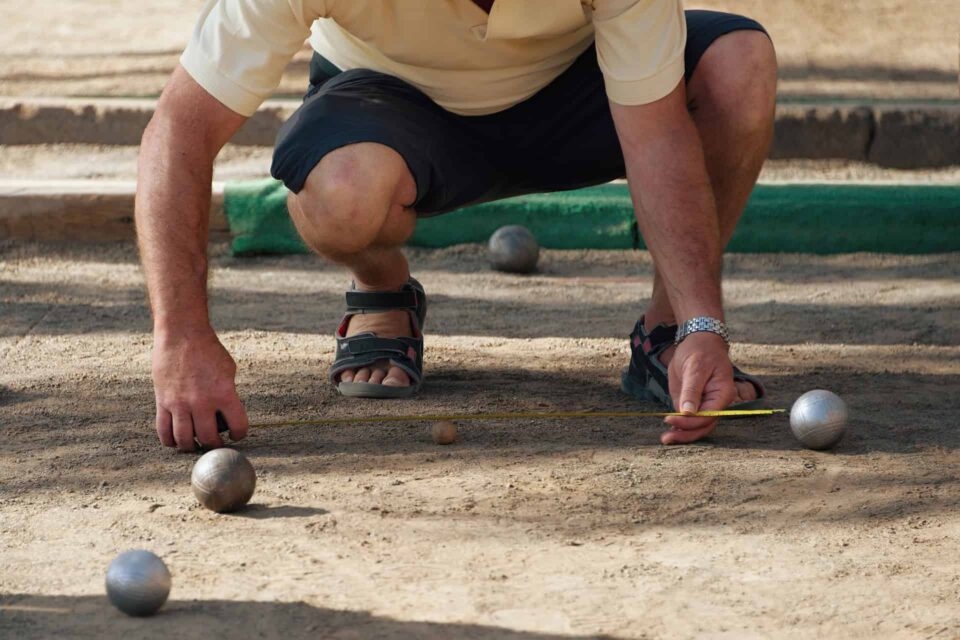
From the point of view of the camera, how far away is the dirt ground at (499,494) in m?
2.08

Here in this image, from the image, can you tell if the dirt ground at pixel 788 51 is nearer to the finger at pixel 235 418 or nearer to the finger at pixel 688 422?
the finger at pixel 688 422

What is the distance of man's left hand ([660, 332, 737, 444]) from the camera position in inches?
110

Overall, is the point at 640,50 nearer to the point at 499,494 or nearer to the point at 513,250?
the point at 499,494

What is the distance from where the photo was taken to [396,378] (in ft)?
10.9

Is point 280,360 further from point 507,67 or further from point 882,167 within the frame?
point 882,167

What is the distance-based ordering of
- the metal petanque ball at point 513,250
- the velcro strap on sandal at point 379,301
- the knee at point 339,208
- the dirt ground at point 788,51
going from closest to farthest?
the knee at point 339,208 < the velcro strap on sandal at point 379,301 < the metal petanque ball at point 513,250 < the dirt ground at point 788,51

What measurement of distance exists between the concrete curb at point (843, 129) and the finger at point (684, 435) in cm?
315

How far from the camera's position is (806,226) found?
Answer: 497 centimetres

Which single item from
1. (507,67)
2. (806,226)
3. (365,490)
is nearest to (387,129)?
(507,67)

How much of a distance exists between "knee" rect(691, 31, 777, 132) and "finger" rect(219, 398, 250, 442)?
1381mm

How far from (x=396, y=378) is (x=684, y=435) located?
80 cm

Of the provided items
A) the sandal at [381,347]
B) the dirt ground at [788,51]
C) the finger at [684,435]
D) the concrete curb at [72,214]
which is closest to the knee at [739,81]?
the finger at [684,435]

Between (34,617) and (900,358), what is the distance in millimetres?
2480

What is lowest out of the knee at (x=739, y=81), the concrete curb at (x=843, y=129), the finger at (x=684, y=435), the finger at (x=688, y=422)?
the finger at (x=684, y=435)
